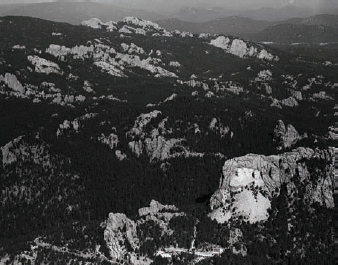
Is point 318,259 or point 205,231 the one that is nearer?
point 318,259

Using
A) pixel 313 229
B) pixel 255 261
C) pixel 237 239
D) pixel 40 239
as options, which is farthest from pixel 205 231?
pixel 40 239

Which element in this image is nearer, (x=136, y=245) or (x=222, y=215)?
(x=136, y=245)

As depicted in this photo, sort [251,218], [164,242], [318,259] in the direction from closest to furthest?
[318,259]
[164,242]
[251,218]

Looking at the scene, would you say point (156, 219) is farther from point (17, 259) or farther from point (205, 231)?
point (17, 259)

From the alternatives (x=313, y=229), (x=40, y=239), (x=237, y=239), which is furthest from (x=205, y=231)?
(x=40, y=239)

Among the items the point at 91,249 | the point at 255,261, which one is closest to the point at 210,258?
the point at 255,261

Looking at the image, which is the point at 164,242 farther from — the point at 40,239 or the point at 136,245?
the point at 40,239

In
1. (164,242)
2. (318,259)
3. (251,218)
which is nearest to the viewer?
(318,259)
